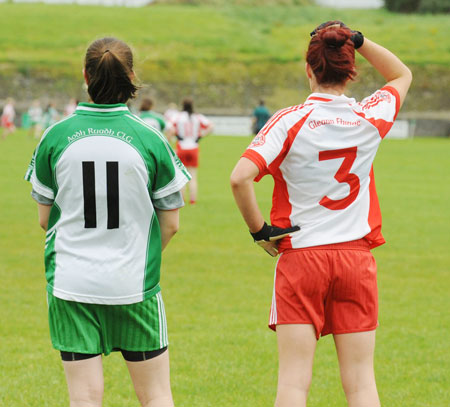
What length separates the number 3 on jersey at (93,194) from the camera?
3316 mm

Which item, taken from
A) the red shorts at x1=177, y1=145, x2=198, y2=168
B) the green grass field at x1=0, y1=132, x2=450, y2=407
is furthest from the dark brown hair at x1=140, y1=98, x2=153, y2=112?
the green grass field at x1=0, y1=132, x2=450, y2=407

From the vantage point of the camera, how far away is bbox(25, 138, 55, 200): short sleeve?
3.39 m

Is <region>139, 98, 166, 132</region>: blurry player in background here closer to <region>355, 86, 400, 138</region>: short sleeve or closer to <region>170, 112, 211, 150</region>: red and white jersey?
<region>170, 112, 211, 150</region>: red and white jersey

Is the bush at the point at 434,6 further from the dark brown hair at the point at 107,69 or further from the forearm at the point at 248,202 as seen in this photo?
the dark brown hair at the point at 107,69

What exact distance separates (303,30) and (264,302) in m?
65.6

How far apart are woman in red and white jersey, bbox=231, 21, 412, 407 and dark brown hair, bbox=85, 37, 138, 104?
0.66m

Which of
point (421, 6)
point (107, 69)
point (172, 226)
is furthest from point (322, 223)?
point (421, 6)

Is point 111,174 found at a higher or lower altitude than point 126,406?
higher

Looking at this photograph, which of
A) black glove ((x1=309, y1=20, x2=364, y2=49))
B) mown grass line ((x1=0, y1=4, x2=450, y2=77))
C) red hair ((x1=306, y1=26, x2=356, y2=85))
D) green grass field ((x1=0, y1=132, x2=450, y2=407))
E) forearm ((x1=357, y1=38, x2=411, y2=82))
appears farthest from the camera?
mown grass line ((x1=0, y1=4, x2=450, y2=77))

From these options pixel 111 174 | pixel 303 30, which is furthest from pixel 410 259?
pixel 303 30

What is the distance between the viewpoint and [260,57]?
58.8 m

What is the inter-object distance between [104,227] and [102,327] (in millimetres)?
454

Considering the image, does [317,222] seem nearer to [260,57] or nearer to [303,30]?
[260,57]

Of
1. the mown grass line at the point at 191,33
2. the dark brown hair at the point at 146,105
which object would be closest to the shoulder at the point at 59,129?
the dark brown hair at the point at 146,105
